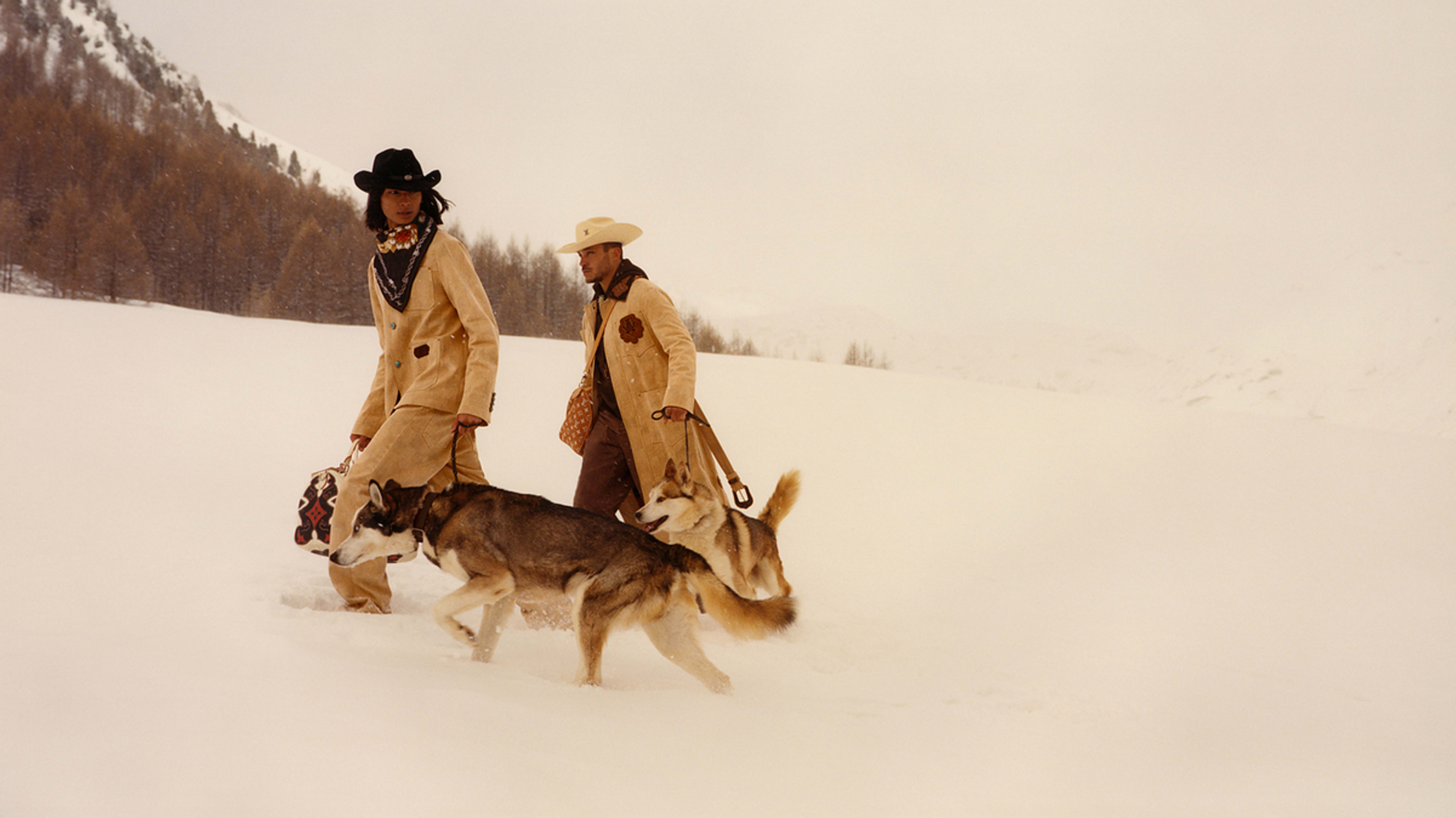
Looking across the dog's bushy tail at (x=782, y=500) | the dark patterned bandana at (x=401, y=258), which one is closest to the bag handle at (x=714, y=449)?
the dog's bushy tail at (x=782, y=500)

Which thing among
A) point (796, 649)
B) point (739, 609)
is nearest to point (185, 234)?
point (796, 649)

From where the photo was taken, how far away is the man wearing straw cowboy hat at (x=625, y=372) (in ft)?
19.4

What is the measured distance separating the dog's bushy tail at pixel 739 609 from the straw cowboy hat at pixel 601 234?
2.44 m

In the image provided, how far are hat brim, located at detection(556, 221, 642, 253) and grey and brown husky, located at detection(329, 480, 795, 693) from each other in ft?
6.18

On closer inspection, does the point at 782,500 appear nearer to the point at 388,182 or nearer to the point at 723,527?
the point at 723,527

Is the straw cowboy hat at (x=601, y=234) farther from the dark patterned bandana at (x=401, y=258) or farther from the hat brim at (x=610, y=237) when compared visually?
the dark patterned bandana at (x=401, y=258)

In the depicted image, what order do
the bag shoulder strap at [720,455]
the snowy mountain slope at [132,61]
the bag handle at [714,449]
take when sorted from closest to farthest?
the bag handle at [714,449] → the bag shoulder strap at [720,455] → the snowy mountain slope at [132,61]

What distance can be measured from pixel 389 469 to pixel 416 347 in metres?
0.71

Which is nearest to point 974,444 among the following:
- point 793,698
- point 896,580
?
point 896,580

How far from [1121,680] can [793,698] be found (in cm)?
257

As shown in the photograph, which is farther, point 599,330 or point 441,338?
point 599,330

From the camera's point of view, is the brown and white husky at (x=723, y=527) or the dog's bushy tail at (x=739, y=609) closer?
the dog's bushy tail at (x=739, y=609)

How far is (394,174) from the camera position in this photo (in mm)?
4906

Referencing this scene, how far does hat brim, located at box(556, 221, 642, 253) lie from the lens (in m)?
5.84
